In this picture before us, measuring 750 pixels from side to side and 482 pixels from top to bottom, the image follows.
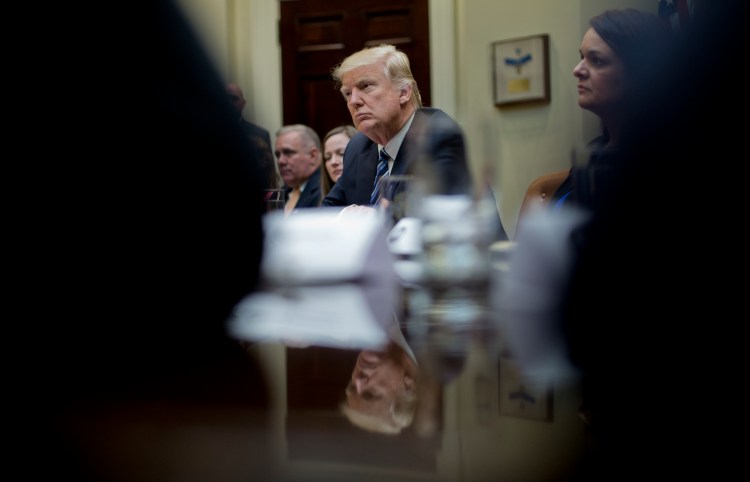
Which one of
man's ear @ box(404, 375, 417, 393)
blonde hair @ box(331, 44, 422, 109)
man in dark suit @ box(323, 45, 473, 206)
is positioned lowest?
man's ear @ box(404, 375, 417, 393)

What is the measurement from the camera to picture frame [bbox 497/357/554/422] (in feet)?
0.62

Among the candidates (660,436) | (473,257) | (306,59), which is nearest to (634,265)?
(473,257)

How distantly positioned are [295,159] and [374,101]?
171 centimetres

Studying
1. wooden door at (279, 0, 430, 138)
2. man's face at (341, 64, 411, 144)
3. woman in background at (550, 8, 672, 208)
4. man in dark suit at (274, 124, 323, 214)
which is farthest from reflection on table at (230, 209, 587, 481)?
man in dark suit at (274, 124, 323, 214)

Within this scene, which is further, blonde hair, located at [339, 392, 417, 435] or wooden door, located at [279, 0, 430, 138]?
wooden door, located at [279, 0, 430, 138]

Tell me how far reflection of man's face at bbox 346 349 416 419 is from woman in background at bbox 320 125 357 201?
2.27 metres

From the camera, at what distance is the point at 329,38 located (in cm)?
263

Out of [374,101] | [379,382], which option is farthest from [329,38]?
[379,382]

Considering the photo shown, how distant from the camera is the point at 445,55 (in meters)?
2.90

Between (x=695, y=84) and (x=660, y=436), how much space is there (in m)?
0.72

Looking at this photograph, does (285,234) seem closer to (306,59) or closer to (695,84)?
(695,84)

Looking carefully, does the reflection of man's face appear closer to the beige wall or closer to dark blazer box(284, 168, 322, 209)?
the beige wall

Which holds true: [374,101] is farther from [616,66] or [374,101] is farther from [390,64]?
[616,66]

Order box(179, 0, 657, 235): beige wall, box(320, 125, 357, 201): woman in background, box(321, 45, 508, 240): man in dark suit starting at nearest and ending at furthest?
box(321, 45, 508, 240): man in dark suit, box(179, 0, 657, 235): beige wall, box(320, 125, 357, 201): woman in background
